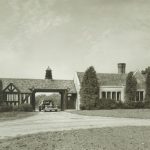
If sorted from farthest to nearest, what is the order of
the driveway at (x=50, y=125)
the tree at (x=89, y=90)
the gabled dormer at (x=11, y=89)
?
the gabled dormer at (x=11, y=89)
the tree at (x=89, y=90)
the driveway at (x=50, y=125)

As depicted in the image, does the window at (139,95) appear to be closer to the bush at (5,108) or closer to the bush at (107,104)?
the bush at (107,104)

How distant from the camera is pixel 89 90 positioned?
4931cm

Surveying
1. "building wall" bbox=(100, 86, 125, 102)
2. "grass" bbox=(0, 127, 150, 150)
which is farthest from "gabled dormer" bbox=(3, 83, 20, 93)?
"grass" bbox=(0, 127, 150, 150)

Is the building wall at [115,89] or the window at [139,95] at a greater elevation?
the building wall at [115,89]

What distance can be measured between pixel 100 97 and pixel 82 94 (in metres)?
3.40

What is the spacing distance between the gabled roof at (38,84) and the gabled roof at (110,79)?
2.70m

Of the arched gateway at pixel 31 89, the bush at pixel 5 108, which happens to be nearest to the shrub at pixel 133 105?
the arched gateway at pixel 31 89

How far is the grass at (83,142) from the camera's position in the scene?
12680 mm

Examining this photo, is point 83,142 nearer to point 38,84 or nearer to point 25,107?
point 25,107

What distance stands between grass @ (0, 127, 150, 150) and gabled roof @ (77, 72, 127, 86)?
3696 cm

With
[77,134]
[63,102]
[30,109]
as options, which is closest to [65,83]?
[63,102]

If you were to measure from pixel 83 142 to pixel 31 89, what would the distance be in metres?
38.8

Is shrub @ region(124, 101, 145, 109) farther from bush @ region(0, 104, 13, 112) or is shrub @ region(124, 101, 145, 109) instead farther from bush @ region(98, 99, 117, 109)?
bush @ region(0, 104, 13, 112)

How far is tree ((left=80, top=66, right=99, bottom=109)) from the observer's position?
48969 millimetres
